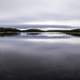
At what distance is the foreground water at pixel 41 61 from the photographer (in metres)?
1.27

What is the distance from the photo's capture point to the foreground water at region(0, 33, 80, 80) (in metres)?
1.27

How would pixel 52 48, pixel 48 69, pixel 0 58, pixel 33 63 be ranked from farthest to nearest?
pixel 52 48 < pixel 0 58 < pixel 33 63 < pixel 48 69

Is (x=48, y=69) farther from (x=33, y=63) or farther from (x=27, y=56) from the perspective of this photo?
(x=27, y=56)

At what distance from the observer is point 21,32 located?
2744 mm

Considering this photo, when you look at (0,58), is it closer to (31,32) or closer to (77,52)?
(77,52)

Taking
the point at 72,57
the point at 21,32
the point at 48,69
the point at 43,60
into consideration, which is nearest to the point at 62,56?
the point at 72,57

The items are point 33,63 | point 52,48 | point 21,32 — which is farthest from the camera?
point 21,32

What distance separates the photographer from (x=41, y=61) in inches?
61.7

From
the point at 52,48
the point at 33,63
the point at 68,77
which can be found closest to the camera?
the point at 68,77

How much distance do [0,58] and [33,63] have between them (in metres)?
0.26

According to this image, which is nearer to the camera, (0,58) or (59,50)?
(0,58)

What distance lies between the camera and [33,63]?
1.52 meters

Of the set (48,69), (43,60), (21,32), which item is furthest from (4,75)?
(21,32)

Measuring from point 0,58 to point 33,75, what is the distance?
0.45 metres
